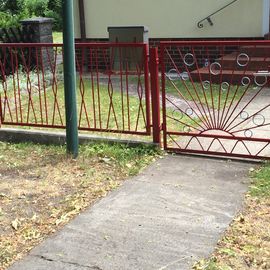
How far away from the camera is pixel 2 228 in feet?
13.4

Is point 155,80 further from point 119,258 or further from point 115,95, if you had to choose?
point 115,95

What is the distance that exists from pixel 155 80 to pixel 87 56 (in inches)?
237

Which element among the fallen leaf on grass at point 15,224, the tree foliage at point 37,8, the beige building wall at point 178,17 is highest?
the tree foliage at point 37,8

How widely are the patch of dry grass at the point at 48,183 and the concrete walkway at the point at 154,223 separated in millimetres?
148

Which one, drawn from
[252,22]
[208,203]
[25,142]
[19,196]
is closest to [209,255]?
[208,203]

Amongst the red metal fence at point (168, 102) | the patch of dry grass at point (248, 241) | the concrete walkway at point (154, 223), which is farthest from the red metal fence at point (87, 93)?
the patch of dry grass at point (248, 241)

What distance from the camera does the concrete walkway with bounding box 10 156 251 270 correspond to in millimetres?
3479

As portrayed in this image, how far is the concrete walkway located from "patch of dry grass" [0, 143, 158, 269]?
0.49 feet

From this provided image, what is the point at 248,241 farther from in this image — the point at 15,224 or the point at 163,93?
the point at 163,93

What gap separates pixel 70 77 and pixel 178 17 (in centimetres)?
550

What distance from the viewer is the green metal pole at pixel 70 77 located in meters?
5.32

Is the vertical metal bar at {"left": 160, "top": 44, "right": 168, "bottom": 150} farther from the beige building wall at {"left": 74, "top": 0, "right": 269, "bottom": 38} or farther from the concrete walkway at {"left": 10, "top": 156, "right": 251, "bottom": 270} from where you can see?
the beige building wall at {"left": 74, "top": 0, "right": 269, "bottom": 38}

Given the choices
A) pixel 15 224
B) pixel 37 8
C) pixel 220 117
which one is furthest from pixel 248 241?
pixel 37 8

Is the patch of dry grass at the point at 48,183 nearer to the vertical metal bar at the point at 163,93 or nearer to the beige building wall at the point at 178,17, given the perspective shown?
Answer: the vertical metal bar at the point at 163,93
